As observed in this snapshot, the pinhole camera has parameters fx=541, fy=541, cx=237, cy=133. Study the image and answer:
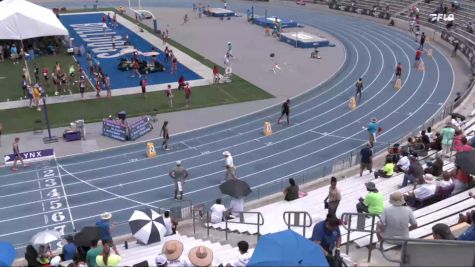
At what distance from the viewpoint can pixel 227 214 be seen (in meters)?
14.1

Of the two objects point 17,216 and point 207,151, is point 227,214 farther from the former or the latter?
point 207,151

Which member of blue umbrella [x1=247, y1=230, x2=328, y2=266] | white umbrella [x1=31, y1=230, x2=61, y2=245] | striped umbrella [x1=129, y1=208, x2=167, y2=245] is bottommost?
striped umbrella [x1=129, y1=208, x2=167, y2=245]

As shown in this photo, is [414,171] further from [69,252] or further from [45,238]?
[45,238]

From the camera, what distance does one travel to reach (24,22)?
36531mm

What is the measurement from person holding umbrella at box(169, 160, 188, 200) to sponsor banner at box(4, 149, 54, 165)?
22.2ft

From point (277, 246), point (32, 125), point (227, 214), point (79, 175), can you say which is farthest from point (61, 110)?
point (277, 246)

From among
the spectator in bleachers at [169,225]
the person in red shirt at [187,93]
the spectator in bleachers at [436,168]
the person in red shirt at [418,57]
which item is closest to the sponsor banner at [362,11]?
the person in red shirt at [418,57]

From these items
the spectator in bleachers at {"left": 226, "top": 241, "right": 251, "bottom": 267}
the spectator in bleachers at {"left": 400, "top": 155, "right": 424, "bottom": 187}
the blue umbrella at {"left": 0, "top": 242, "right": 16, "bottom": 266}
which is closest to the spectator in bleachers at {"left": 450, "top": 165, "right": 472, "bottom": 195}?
the spectator in bleachers at {"left": 400, "top": 155, "right": 424, "bottom": 187}

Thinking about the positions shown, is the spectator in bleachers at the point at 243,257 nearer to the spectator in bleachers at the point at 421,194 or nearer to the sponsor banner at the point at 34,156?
→ the spectator in bleachers at the point at 421,194

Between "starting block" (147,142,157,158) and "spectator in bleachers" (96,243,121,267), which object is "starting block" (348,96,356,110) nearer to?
"starting block" (147,142,157,158)

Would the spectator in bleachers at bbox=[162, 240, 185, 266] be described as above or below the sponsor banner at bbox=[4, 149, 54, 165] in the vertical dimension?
above

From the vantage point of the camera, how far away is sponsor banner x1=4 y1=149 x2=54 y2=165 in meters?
21.5

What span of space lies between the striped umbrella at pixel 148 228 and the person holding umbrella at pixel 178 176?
4.44m

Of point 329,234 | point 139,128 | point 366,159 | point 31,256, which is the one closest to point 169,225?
point 31,256
